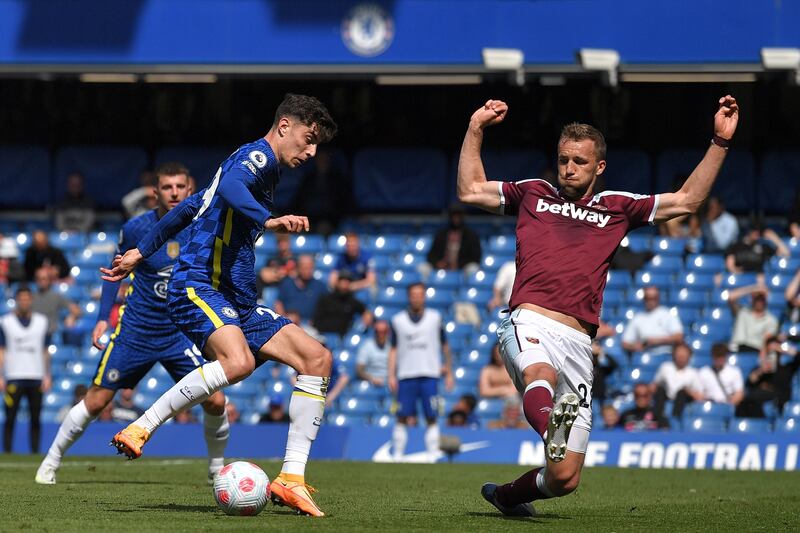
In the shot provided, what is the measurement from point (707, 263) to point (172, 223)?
1416 centimetres

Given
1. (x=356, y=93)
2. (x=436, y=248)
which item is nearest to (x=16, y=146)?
(x=356, y=93)

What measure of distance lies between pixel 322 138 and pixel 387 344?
1169 centimetres

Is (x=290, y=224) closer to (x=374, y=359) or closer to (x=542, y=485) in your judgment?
(x=542, y=485)

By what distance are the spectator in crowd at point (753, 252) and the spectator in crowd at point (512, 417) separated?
14.2 ft

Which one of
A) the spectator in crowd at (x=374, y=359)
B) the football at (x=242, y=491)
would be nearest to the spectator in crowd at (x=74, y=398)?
the spectator in crowd at (x=374, y=359)

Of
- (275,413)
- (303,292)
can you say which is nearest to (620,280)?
(303,292)

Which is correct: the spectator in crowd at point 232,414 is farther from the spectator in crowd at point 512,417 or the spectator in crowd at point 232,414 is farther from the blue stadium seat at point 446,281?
the blue stadium seat at point 446,281

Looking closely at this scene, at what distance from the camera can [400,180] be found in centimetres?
2450

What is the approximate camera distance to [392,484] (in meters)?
11.8

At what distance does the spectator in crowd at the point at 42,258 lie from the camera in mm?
21906

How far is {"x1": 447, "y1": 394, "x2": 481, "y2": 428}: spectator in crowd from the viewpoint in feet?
61.2

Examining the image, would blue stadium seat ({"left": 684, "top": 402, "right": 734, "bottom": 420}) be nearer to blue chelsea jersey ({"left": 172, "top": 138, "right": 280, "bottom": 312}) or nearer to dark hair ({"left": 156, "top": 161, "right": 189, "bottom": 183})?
dark hair ({"left": 156, "top": 161, "right": 189, "bottom": 183})

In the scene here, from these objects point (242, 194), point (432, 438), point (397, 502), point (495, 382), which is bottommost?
point (432, 438)

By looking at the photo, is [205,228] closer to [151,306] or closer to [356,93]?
[151,306]
